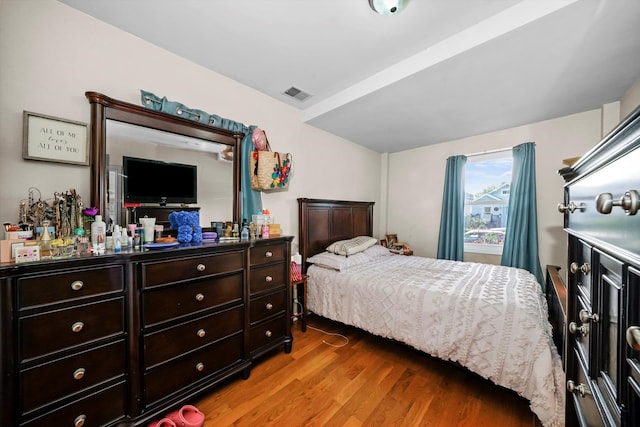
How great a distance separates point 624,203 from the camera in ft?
1.39

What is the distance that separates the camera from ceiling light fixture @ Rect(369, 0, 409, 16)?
1459 millimetres

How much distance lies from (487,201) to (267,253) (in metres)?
3.22

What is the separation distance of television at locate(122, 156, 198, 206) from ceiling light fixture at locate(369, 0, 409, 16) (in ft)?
5.69

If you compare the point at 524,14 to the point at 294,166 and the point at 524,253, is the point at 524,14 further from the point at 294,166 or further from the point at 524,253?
the point at 524,253

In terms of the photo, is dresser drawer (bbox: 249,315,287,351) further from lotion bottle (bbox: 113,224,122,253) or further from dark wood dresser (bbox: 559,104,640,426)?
dark wood dresser (bbox: 559,104,640,426)

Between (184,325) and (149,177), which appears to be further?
(149,177)

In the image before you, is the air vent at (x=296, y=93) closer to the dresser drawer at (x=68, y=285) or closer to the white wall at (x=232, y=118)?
the white wall at (x=232, y=118)

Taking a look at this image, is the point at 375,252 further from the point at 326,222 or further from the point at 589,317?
the point at 589,317

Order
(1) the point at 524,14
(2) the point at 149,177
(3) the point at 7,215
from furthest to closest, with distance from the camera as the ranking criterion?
(2) the point at 149,177 < (1) the point at 524,14 < (3) the point at 7,215

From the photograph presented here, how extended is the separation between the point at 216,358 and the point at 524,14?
2951mm

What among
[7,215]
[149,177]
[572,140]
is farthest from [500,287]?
[7,215]

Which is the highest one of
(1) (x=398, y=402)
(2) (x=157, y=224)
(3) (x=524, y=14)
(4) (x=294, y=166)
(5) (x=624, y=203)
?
(3) (x=524, y=14)

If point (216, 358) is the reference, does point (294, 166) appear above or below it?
above

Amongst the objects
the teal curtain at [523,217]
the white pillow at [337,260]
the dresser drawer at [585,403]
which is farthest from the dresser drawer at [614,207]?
the teal curtain at [523,217]
